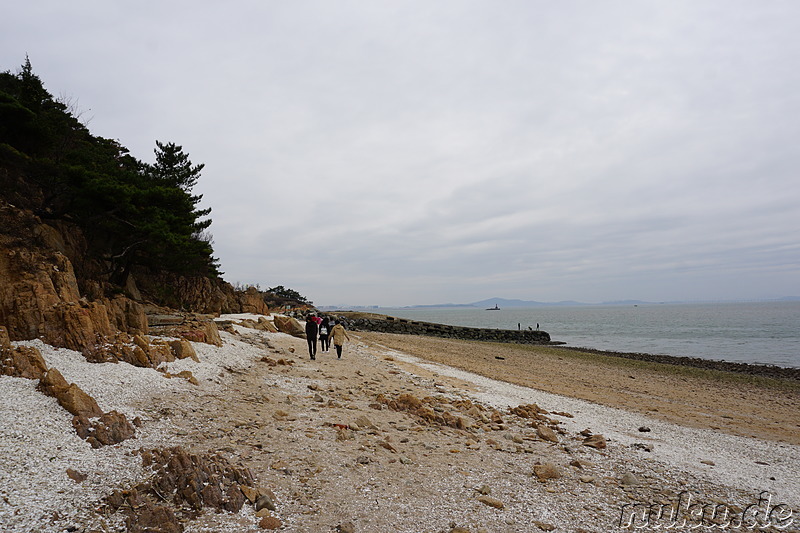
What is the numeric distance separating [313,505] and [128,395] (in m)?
4.16

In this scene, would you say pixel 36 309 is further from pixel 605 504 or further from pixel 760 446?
pixel 760 446

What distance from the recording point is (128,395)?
684 cm

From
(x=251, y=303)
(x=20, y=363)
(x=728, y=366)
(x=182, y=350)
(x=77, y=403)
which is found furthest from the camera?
(x=251, y=303)

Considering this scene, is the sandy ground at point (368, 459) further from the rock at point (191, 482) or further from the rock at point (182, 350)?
the rock at point (182, 350)

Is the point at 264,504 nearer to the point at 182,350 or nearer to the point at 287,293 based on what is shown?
the point at 182,350

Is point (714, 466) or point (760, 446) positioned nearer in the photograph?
→ point (714, 466)

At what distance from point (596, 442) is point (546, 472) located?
2.58 meters

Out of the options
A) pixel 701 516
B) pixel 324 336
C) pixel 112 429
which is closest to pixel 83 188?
pixel 324 336

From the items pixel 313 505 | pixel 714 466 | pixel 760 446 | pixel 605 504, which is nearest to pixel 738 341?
→ pixel 760 446

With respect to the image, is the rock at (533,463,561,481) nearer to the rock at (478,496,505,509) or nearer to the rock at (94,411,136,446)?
the rock at (478,496,505,509)

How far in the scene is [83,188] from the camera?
48.4ft

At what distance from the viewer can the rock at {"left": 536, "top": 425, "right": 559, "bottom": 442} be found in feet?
26.8

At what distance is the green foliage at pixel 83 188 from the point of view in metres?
15.2

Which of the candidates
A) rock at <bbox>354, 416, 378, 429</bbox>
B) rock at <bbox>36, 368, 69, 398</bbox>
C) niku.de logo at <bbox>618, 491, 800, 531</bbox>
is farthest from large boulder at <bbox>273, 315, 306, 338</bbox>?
niku.de logo at <bbox>618, 491, 800, 531</bbox>
